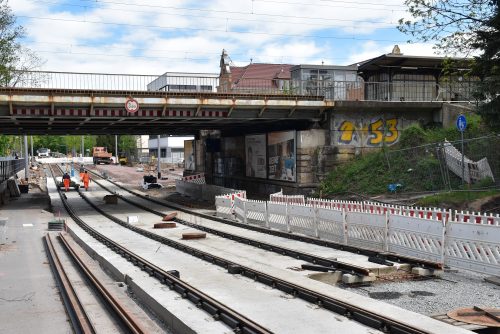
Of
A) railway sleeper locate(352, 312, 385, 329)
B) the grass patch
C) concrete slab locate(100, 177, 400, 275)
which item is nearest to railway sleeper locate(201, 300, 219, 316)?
railway sleeper locate(352, 312, 385, 329)

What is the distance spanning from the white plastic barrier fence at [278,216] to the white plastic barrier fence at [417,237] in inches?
240

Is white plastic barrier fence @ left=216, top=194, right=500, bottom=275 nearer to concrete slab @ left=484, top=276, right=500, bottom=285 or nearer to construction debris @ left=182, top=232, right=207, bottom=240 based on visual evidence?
concrete slab @ left=484, top=276, right=500, bottom=285

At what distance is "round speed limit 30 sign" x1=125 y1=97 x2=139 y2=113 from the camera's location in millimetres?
26578

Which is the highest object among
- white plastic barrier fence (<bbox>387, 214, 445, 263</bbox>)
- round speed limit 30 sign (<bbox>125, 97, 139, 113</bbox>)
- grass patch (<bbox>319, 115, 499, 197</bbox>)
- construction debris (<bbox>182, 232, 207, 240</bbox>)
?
round speed limit 30 sign (<bbox>125, 97, 139, 113</bbox>)

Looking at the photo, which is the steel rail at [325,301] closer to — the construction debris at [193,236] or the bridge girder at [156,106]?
the construction debris at [193,236]

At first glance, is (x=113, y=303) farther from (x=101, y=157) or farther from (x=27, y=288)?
(x=101, y=157)

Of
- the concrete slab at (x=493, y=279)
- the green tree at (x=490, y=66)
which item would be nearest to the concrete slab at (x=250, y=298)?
the concrete slab at (x=493, y=279)

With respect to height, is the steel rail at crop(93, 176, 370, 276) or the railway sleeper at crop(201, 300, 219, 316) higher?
the railway sleeper at crop(201, 300, 219, 316)

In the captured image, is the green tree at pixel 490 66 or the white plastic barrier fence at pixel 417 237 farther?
the green tree at pixel 490 66

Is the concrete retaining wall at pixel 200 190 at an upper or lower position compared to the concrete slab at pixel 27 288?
upper

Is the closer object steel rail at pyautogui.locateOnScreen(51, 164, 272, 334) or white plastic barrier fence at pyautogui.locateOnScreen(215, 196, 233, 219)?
steel rail at pyautogui.locateOnScreen(51, 164, 272, 334)

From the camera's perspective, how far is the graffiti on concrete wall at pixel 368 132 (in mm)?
30094

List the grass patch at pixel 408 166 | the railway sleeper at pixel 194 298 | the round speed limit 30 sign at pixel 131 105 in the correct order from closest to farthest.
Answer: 1. the railway sleeper at pixel 194 298
2. the grass patch at pixel 408 166
3. the round speed limit 30 sign at pixel 131 105

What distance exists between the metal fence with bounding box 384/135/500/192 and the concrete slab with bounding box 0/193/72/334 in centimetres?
1583
